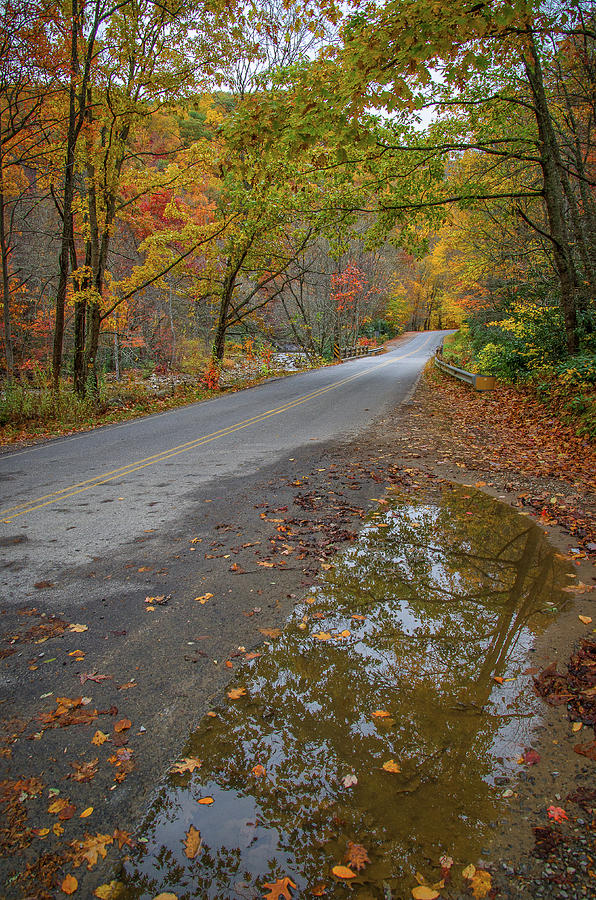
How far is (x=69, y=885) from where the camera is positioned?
6.55ft

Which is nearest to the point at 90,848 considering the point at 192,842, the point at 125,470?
the point at 192,842

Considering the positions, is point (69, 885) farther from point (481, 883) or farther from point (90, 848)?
point (481, 883)

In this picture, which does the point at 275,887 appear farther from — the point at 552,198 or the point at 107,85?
the point at 107,85

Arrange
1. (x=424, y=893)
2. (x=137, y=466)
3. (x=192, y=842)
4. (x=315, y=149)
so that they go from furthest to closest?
1. (x=315, y=149)
2. (x=137, y=466)
3. (x=192, y=842)
4. (x=424, y=893)

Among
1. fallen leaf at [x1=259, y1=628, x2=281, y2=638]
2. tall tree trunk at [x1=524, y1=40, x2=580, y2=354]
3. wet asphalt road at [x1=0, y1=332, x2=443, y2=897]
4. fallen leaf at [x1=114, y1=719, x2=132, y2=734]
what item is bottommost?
fallen leaf at [x1=259, y1=628, x2=281, y2=638]

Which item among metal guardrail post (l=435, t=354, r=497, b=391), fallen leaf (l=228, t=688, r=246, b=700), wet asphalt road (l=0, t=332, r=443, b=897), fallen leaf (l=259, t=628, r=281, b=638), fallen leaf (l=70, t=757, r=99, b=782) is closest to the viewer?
fallen leaf (l=70, t=757, r=99, b=782)

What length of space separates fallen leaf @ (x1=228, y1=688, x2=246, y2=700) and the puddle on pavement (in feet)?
0.15

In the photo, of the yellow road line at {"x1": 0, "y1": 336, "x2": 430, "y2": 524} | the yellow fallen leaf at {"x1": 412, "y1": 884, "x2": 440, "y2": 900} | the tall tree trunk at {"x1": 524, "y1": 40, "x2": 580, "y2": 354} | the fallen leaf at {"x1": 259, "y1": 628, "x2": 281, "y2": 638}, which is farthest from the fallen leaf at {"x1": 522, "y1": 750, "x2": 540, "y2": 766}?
the tall tree trunk at {"x1": 524, "y1": 40, "x2": 580, "y2": 354}

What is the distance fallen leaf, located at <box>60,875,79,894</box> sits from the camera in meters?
1.98

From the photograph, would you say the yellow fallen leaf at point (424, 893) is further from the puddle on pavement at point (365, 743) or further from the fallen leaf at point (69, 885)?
the fallen leaf at point (69, 885)

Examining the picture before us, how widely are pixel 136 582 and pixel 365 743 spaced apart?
266 centimetres

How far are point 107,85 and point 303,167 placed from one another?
765 centimetres

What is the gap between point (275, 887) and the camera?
1.98 m

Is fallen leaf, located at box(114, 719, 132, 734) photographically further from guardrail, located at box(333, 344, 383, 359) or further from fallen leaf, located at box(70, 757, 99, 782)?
guardrail, located at box(333, 344, 383, 359)
